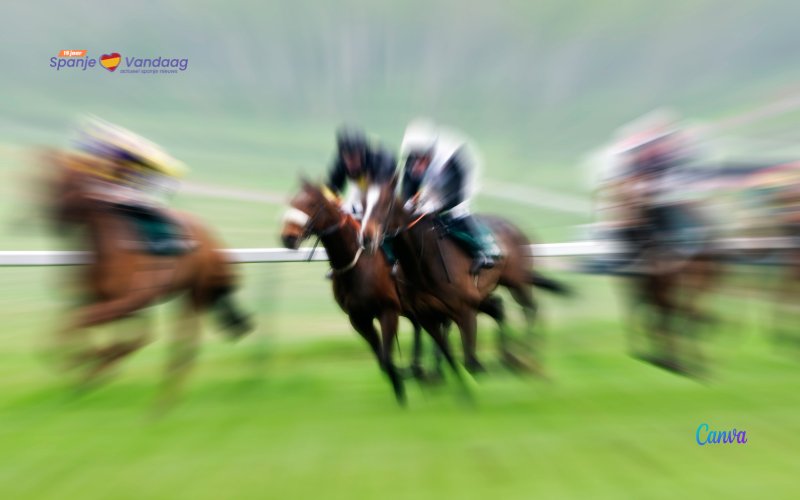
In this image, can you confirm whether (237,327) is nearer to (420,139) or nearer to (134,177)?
(134,177)

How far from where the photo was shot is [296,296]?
6480mm

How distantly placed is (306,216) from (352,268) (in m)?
0.52

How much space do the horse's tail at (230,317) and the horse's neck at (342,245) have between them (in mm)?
1321

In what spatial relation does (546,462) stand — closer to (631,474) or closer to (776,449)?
(631,474)

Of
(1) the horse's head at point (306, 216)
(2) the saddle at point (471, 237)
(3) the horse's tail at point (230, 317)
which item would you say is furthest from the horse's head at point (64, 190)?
(2) the saddle at point (471, 237)

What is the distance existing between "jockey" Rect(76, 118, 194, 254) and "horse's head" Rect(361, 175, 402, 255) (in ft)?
4.38

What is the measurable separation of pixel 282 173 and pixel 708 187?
4.48m

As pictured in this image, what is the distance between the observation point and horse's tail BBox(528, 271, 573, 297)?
561cm

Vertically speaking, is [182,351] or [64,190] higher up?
[64,190]

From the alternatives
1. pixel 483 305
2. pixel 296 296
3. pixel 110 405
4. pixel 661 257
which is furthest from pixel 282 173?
pixel 661 257

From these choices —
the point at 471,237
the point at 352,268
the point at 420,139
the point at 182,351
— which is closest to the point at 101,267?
the point at 182,351

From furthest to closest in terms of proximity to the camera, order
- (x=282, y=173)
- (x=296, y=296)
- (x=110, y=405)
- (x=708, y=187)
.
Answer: (x=282, y=173)
(x=296, y=296)
(x=708, y=187)
(x=110, y=405)

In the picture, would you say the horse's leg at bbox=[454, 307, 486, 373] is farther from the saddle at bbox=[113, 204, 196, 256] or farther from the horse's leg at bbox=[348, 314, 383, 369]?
the saddle at bbox=[113, 204, 196, 256]

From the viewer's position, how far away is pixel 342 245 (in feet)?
13.1
